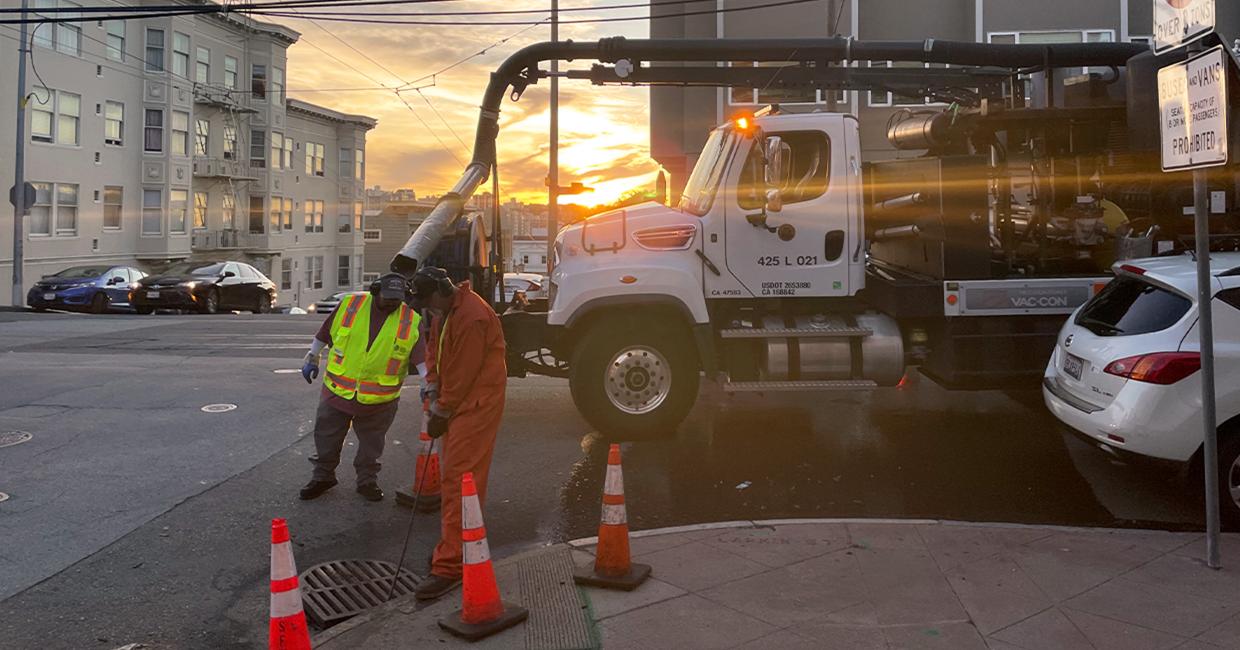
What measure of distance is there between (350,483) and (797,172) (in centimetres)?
482

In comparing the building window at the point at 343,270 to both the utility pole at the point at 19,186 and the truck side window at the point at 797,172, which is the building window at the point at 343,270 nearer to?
the utility pole at the point at 19,186

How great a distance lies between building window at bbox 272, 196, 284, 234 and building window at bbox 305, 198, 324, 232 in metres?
2.52

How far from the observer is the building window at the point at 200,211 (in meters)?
41.9

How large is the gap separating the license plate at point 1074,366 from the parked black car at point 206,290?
2311 centimetres

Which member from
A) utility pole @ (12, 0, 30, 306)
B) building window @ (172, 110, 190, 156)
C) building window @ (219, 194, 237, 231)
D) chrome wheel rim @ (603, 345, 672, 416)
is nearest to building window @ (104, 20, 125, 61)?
building window @ (172, 110, 190, 156)

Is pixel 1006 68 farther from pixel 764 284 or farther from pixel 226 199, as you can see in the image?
pixel 226 199

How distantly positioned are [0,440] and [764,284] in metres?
6.94

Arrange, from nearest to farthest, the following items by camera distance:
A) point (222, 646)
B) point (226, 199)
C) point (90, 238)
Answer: point (222, 646)
point (90, 238)
point (226, 199)

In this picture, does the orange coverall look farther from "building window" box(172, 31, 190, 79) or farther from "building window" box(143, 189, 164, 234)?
"building window" box(172, 31, 190, 79)

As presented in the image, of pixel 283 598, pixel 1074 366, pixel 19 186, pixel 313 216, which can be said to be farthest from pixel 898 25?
pixel 313 216

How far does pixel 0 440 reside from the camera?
8.77 metres

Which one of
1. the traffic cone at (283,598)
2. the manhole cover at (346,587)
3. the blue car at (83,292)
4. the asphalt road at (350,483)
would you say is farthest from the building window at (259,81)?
the traffic cone at (283,598)

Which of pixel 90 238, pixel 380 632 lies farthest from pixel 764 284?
pixel 90 238

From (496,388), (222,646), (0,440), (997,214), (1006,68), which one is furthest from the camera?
(1006,68)
